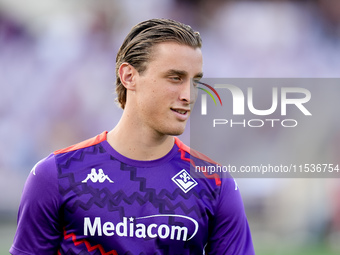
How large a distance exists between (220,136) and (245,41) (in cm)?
187

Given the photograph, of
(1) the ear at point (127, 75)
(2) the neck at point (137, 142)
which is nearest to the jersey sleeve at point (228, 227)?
(2) the neck at point (137, 142)

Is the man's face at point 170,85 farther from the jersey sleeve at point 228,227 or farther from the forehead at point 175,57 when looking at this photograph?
the jersey sleeve at point 228,227

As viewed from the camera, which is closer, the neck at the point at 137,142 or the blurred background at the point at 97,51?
the neck at the point at 137,142

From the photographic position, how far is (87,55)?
10.0 m

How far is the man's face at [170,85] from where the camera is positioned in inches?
105

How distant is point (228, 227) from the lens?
2.77 m

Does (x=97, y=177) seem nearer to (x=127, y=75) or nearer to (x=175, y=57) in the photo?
(x=127, y=75)

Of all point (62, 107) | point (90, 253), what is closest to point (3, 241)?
point (62, 107)

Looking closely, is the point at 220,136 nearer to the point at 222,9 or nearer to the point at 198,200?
the point at 222,9

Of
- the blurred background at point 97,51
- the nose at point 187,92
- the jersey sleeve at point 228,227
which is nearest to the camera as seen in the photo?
the nose at point 187,92

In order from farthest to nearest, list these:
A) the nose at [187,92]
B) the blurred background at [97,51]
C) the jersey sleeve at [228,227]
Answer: the blurred background at [97,51], the jersey sleeve at [228,227], the nose at [187,92]

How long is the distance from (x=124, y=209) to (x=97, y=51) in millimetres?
7671

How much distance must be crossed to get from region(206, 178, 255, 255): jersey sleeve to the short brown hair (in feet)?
2.45

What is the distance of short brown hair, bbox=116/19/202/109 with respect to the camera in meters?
2.76
